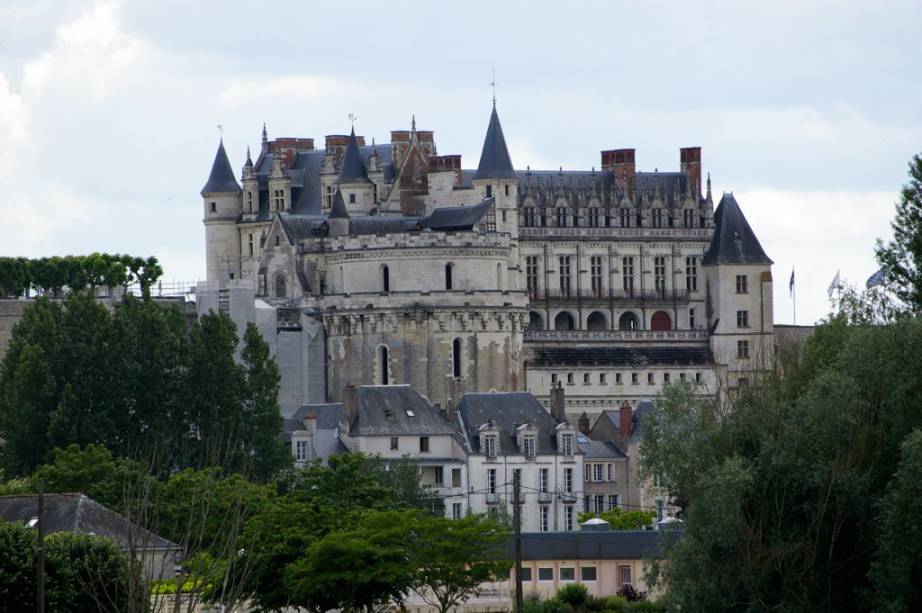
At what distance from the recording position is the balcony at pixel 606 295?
5664 inches

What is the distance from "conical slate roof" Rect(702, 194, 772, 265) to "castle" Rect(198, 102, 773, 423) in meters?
0.10

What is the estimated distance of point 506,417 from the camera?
115375 mm

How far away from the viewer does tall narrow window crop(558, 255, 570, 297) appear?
5684 inches

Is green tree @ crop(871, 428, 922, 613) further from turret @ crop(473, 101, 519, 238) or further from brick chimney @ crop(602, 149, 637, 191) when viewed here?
brick chimney @ crop(602, 149, 637, 191)

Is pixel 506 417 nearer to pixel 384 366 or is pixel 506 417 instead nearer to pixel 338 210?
pixel 384 366

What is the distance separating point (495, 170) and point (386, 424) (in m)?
26.1

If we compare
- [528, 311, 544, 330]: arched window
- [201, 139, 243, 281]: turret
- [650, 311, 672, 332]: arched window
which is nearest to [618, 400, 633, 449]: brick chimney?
[528, 311, 544, 330]: arched window

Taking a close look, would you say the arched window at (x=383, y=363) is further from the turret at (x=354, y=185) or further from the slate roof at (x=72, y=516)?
the slate roof at (x=72, y=516)

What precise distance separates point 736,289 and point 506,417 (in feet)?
101

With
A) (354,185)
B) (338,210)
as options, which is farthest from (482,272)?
(354,185)

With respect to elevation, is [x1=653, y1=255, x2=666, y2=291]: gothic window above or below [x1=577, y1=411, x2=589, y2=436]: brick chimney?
above

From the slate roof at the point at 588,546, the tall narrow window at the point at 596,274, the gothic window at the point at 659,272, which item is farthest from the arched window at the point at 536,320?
A: the slate roof at the point at 588,546

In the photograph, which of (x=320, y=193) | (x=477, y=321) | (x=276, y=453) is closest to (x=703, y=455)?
(x=276, y=453)

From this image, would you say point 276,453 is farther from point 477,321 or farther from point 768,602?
point 768,602
